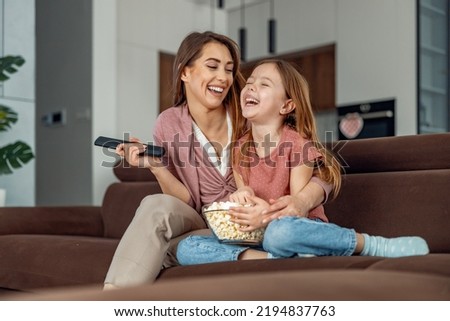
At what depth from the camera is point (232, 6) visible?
243 inches

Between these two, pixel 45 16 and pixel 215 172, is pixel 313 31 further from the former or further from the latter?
pixel 215 172

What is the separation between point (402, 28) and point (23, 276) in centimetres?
375

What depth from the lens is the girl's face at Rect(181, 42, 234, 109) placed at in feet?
6.39

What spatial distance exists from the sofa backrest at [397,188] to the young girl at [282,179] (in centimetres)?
21

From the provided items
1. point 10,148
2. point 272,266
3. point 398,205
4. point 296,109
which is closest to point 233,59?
point 296,109

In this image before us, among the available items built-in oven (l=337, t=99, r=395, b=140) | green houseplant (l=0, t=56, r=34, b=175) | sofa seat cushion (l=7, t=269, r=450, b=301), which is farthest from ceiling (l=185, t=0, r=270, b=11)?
sofa seat cushion (l=7, t=269, r=450, b=301)

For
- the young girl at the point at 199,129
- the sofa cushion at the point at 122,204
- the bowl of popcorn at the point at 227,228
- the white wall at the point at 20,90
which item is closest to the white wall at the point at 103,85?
the white wall at the point at 20,90

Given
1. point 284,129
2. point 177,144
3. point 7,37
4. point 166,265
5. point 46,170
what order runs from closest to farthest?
1. point 166,265
2. point 284,129
3. point 177,144
4. point 7,37
5. point 46,170

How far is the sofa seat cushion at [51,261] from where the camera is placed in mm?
1832

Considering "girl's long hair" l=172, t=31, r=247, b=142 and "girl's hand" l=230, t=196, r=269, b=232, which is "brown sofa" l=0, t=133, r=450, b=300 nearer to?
"girl's hand" l=230, t=196, r=269, b=232

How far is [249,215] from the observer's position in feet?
4.91

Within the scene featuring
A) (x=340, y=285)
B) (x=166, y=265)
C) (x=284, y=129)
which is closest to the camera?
(x=340, y=285)

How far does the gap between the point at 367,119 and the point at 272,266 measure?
3748 millimetres
